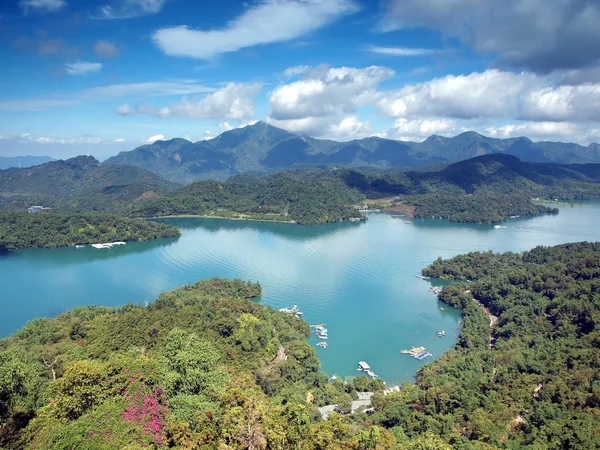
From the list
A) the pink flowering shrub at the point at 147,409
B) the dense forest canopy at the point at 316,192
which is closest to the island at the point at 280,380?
the pink flowering shrub at the point at 147,409

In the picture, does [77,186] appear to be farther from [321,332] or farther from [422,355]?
[422,355]

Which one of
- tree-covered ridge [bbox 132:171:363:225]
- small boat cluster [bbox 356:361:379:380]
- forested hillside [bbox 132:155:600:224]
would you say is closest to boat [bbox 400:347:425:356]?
small boat cluster [bbox 356:361:379:380]

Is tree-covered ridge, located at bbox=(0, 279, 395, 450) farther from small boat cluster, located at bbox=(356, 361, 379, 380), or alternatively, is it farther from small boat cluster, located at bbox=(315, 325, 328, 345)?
small boat cluster, located at bbox=(315, 325, 328, 345)

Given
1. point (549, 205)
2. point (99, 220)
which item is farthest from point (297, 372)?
point (549, 205)

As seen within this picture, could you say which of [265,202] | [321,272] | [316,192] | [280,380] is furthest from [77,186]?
[280,380]

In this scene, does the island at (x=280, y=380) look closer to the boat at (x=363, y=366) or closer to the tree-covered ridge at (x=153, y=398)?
the tree-covered ridge at (x=153, y=398)

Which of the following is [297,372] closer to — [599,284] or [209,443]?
[209,443]

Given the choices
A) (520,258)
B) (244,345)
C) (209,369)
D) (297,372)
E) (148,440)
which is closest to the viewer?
(148,440)
